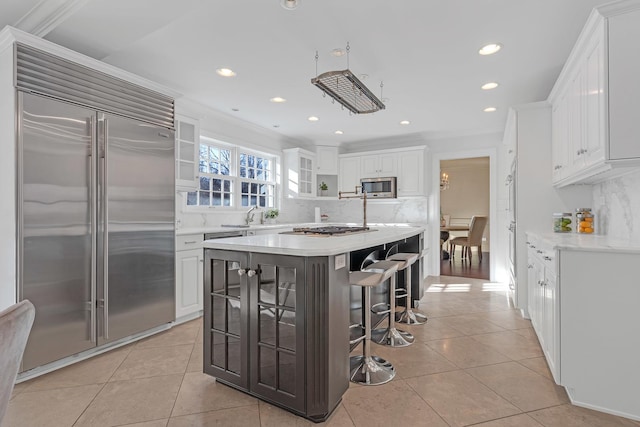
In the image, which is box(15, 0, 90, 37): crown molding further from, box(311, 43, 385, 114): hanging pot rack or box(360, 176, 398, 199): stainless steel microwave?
box(360, 176, 398, 199): stainless steel microwave

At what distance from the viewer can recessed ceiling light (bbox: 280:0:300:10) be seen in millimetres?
2080

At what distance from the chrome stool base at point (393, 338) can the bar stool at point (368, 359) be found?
39cm

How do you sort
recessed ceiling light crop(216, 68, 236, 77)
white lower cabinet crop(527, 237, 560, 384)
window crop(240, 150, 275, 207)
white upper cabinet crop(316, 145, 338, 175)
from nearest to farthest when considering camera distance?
1. white lower cabinet crop(527, 237, 560, 384)
2. recessed ceiling light crop(216, 68, 236, 77)
3. window crop(240, 150, 275, 207)
4. white upper cabinet crop(316, 145, 338, 175)

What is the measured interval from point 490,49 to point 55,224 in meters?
3.58

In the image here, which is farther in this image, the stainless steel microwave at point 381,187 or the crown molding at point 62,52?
the stainless steel microwave at point 381,187

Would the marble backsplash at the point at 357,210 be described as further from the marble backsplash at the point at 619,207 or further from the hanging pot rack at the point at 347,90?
the hanging pot rack at the point at 347,90

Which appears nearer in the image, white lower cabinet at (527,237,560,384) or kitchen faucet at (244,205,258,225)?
white lower cabinet at (527,237,560,384)

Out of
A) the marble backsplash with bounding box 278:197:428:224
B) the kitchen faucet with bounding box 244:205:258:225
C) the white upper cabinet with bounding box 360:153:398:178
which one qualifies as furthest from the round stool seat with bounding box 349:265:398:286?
the white upper cabinet with bounding box 360:153:398:178

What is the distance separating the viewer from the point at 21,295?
220 centimetres

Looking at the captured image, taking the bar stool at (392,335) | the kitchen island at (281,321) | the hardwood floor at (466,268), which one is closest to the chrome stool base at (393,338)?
the bar stool at (392,335)

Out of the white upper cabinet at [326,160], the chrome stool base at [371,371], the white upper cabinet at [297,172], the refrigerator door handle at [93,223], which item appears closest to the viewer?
the chrome stool base at [371,371]

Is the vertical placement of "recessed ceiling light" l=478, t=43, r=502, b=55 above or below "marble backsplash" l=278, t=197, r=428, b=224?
above

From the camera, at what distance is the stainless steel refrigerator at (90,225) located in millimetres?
2266

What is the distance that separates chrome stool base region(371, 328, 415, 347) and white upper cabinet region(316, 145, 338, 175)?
380cm
